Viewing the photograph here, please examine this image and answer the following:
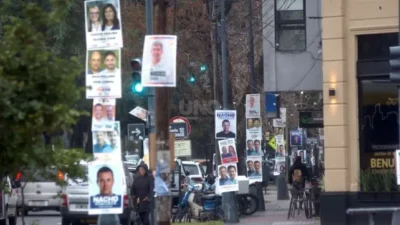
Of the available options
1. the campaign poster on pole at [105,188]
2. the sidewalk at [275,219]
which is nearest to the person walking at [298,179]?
the sidewalk at [275,219]

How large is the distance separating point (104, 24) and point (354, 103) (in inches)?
419

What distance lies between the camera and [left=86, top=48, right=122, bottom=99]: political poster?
1241 centimetres

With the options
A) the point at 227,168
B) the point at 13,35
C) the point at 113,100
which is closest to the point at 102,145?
the point at 113,100

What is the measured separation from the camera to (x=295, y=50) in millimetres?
26766

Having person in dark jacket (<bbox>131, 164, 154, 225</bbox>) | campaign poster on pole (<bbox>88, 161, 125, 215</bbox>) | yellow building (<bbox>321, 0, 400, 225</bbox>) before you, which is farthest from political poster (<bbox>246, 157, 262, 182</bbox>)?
campaign poster on pole (<bbox>88, 161, 125, 215</bbox>)

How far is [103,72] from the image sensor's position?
12.5 metres

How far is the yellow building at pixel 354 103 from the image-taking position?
71.5ft

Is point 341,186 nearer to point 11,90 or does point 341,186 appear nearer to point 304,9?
point 304,9

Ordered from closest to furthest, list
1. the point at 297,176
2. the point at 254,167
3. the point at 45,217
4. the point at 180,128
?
the point at 254,167
the point at 180,128
the point at 297,176
the point at 45,217

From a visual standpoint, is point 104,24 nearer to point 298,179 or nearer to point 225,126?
point 225,126

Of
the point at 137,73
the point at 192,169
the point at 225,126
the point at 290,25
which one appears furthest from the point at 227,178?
the point at 192,169

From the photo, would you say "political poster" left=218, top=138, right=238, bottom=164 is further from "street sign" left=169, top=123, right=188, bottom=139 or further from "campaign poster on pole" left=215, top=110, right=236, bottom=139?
"street sign" left=169, top=123, right=188, bottom=139

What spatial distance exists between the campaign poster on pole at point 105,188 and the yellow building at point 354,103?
10.3 metres

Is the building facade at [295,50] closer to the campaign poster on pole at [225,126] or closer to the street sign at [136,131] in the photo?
the campaign poster on pole at [225,126]
